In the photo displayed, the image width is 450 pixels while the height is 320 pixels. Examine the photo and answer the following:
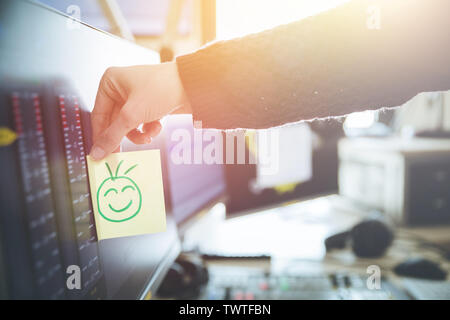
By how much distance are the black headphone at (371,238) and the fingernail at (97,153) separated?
76 centimetres

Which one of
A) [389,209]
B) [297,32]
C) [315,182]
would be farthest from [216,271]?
[389,209]

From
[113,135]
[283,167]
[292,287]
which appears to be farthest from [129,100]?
[283,167]

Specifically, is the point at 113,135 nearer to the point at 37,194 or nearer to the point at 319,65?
the point at 37,194

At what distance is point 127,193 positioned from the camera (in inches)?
16.6

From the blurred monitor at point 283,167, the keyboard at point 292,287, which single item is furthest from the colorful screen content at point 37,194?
the blurred monitor at point 283,167

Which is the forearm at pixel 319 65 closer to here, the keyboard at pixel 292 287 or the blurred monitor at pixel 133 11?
the blurred monitor at pixel 133 11

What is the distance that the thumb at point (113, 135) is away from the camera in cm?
38

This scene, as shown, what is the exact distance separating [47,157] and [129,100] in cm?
13

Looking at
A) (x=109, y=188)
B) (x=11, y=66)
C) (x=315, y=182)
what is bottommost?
(x=315, y=182)

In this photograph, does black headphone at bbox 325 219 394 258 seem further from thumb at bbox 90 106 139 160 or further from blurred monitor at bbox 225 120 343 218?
thumb at bbox 90 106 139 160

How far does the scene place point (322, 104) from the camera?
484mm

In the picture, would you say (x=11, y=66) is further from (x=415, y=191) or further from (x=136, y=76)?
(x=415, y=191)
